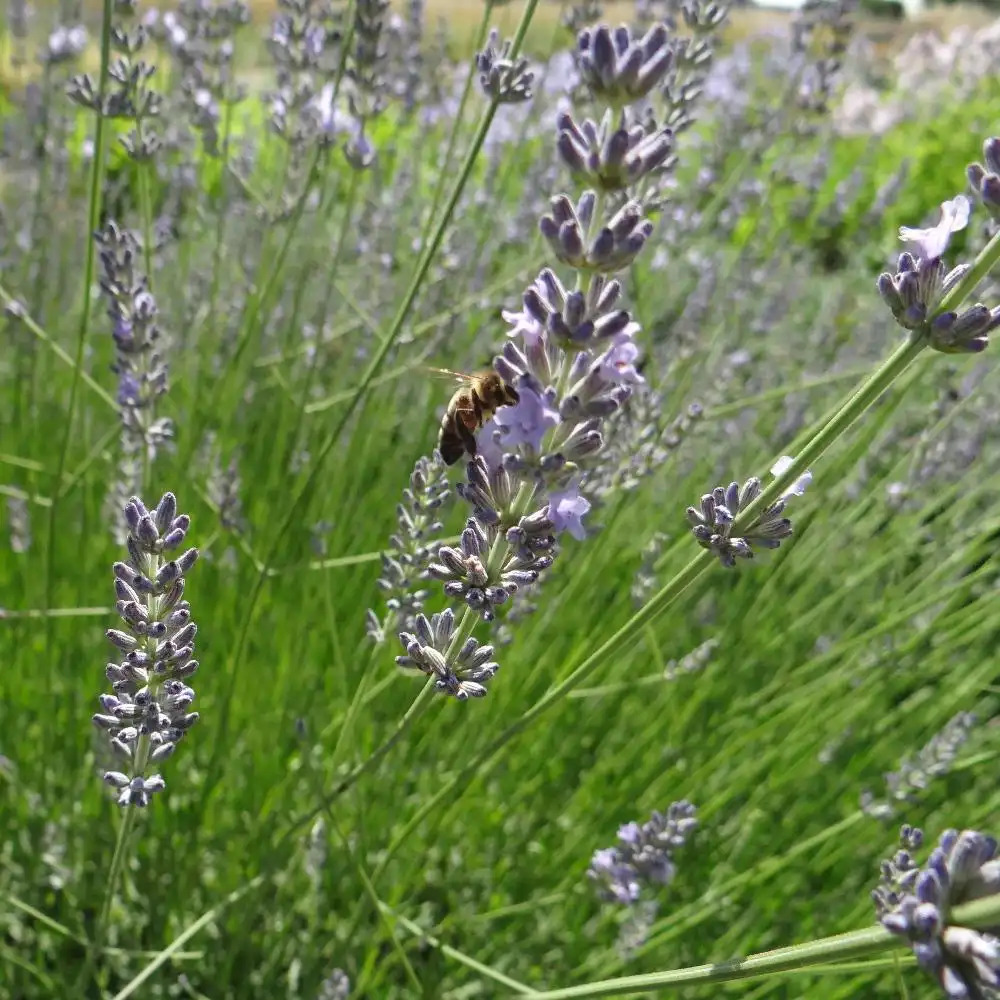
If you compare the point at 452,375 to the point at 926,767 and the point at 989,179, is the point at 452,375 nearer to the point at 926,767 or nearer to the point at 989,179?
the point at 989,179

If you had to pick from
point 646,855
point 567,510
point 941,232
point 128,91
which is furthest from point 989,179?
point 128,91

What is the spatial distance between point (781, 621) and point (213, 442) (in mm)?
1648

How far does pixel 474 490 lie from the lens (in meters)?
0.82

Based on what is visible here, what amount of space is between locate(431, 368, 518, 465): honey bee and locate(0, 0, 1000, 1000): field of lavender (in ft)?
0.04

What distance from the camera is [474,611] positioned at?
0.88m

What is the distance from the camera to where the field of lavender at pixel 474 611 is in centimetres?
85

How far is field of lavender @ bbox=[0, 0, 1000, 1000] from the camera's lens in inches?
33.5

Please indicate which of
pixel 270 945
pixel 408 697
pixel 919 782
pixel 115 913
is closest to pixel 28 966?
pixel 115 913

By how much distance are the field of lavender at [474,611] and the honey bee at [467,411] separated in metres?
0.01

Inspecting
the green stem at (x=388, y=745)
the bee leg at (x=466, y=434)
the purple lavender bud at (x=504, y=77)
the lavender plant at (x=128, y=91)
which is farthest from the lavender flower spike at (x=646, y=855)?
the lavender plant at (x=128, y=91)

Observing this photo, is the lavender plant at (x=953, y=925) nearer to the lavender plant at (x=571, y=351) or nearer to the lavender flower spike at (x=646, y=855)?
the lavender plant at (x=571, y=351)

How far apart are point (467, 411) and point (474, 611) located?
548 mm

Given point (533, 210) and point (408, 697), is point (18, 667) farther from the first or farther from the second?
point (533, 210)

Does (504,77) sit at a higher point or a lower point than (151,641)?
higher
